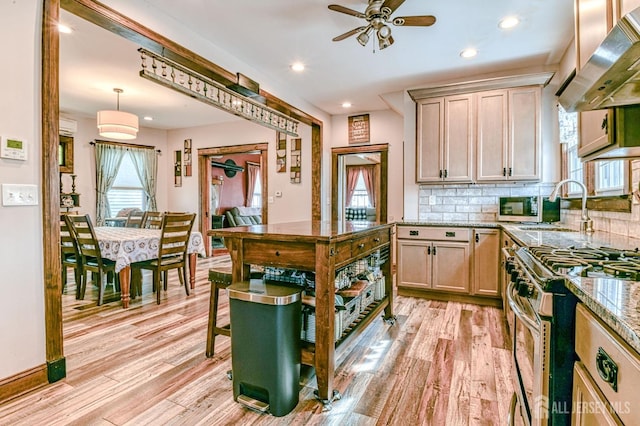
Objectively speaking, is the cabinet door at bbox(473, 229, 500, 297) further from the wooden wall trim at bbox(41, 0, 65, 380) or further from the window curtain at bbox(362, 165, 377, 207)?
the window curtain at bbox(362, 165, 377, 207)

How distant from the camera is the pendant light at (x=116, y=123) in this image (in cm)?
412

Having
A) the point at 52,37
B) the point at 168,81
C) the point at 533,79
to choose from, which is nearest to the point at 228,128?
the point at 168,81

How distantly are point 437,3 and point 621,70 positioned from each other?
202 centimetres

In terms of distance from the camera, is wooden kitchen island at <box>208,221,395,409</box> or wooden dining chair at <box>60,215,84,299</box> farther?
wooden dining chair at <box>60,215,84,299</box>

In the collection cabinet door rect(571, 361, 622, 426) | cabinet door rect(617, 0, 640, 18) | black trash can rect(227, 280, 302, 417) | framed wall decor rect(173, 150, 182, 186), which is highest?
framed wall decor rect(173, 150, 182, 186)

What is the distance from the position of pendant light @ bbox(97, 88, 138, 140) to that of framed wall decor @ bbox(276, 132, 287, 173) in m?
2.30

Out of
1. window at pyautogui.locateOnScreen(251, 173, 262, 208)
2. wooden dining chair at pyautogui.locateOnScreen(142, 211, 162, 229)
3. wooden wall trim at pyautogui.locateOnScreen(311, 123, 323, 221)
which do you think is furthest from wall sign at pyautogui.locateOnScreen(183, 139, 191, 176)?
window at pyautogui.locateOnScreen(251, 173, 262, 208)

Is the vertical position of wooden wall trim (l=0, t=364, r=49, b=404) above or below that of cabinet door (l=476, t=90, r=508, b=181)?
below

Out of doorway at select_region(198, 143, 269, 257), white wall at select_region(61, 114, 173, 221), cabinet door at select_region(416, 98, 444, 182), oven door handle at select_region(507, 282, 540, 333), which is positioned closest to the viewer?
oven door handle at select_region(507, 282, 540, 333)

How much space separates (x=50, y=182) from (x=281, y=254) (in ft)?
4.67

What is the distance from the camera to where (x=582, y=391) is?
823 millimetres

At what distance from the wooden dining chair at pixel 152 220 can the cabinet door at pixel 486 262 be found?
4.15m

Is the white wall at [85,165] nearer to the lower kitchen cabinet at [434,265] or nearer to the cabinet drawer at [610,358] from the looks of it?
the lower kitchen cabinet at [434,265]

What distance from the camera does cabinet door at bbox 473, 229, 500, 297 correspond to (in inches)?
136
